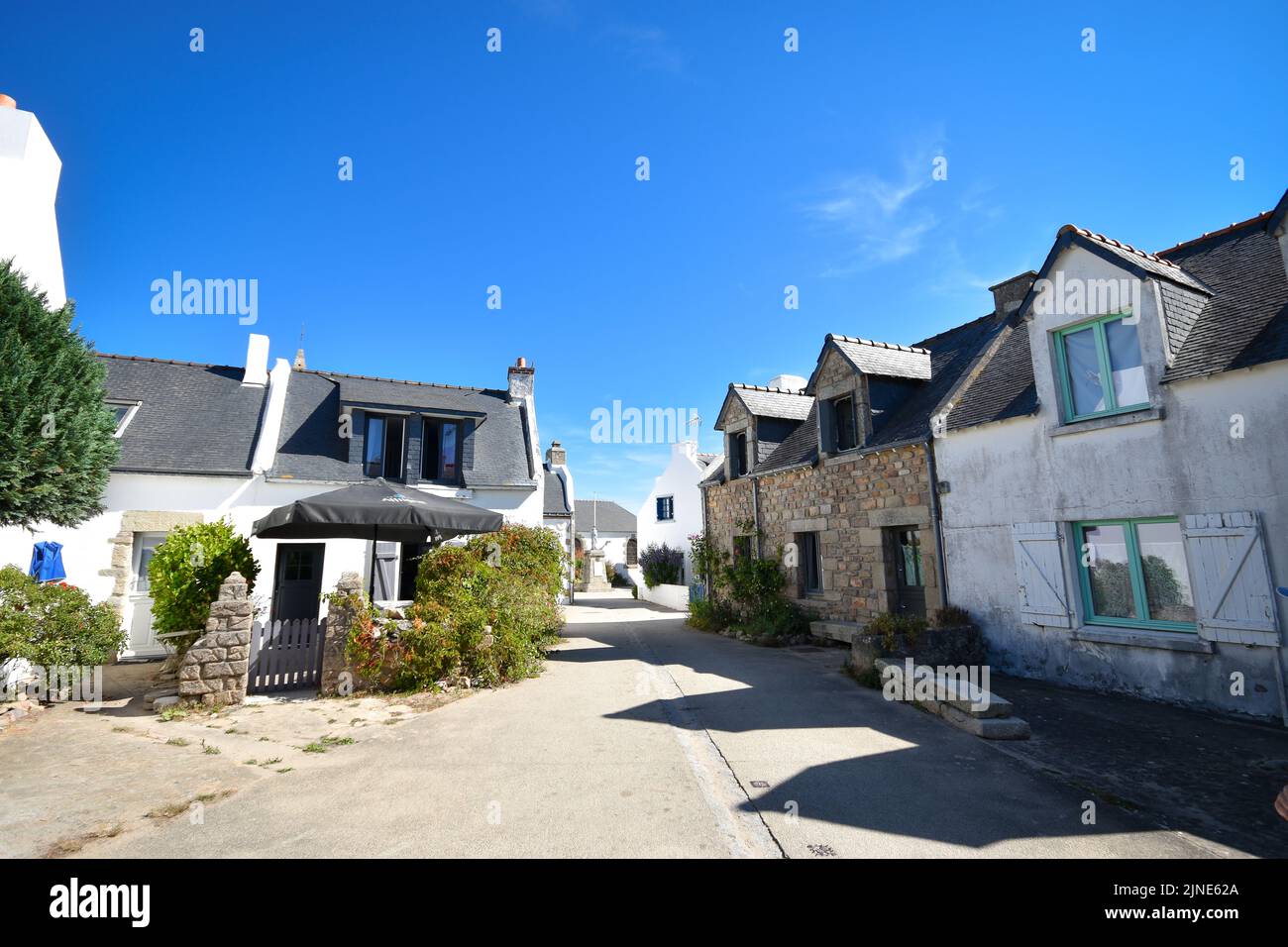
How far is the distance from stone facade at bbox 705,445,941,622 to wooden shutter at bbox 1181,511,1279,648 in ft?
10.7

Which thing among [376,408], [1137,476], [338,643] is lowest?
[338,643]

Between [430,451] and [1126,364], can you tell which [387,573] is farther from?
[1126,364]

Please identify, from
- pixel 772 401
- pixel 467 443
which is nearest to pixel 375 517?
pixel 467 443

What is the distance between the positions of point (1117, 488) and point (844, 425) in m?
5.20

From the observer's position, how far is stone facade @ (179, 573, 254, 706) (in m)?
6.66

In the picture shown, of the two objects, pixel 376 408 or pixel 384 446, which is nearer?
pixel 376 408

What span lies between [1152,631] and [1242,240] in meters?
6.12

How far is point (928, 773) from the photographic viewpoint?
4.52 metres

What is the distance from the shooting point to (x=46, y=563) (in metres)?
9.04

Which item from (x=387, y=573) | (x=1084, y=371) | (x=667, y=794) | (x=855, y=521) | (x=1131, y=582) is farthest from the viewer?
(x=387, y=573)
